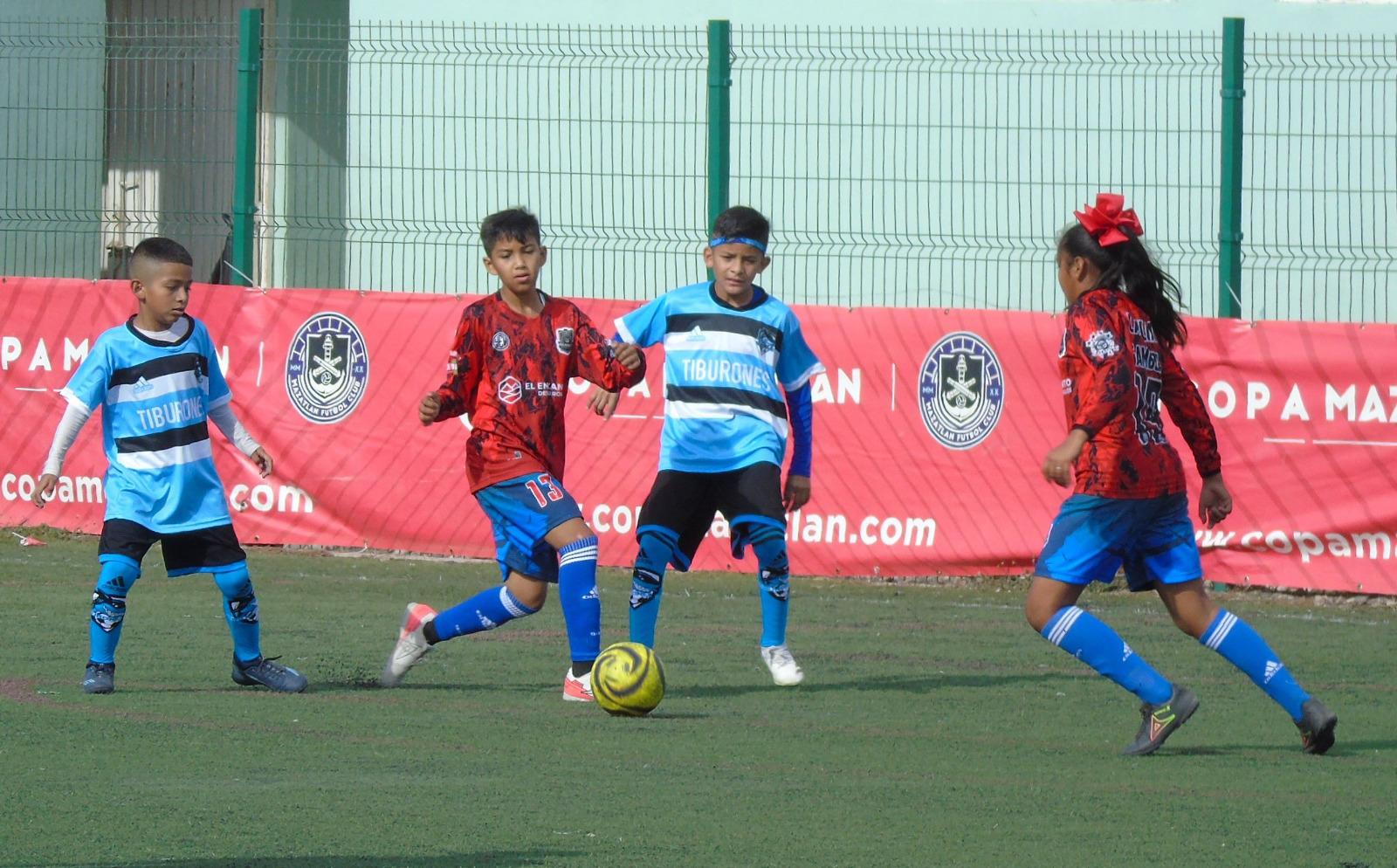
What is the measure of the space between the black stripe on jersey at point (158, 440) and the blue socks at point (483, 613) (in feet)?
3.94

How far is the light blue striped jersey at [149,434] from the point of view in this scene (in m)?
8.12

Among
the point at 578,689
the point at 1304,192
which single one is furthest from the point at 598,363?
the point at 1304,192

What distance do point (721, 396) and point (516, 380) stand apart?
948 millimetres

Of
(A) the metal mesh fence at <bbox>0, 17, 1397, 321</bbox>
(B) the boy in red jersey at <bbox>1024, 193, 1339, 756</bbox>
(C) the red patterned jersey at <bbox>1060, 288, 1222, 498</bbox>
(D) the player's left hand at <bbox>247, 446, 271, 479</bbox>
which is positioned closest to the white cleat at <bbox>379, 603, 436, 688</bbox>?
(D) the player's left hand at <bbox>247, 446, 271, 479</bbox>

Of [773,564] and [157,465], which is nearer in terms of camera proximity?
[157,465]

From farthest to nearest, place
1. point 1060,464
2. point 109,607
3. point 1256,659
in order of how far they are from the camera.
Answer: point 109,607 < point 1256,659 < point 1060,464

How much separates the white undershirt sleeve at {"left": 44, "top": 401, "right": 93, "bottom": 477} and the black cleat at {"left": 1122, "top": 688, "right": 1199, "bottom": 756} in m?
4.06

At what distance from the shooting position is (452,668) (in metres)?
8.91

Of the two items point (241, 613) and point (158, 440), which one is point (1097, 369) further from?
point (158, 440)

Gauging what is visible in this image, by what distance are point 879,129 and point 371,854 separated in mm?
10676

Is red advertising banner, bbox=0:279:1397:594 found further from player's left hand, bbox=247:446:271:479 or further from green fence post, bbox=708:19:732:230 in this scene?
player's left hand, bbox=247:446:271:479

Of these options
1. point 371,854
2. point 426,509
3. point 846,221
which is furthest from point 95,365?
point 846,221

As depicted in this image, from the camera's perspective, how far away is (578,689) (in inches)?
314

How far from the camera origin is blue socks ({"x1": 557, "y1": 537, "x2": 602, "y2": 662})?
25.8 feet
